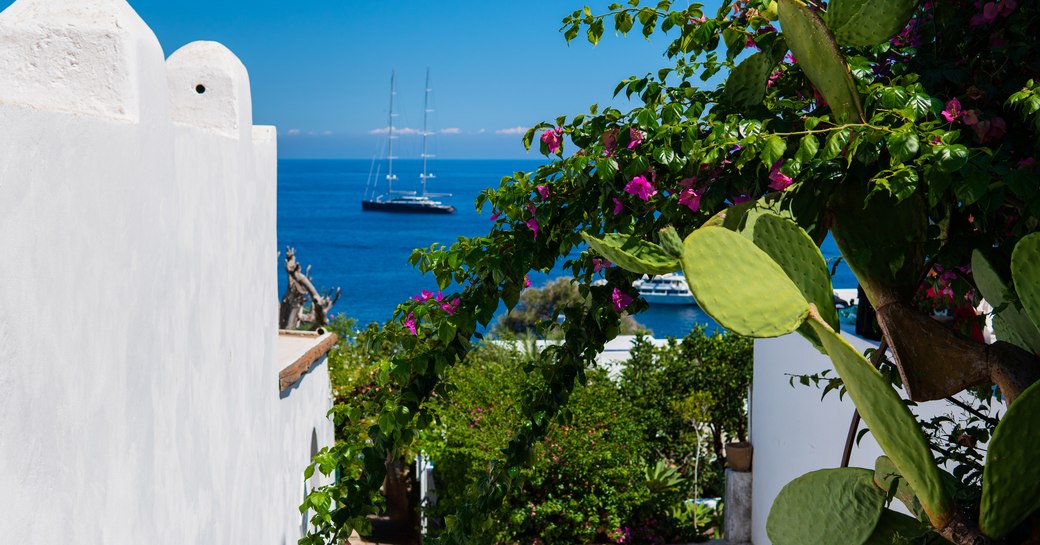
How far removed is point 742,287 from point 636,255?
228 mm

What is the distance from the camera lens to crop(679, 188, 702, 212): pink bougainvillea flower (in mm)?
2111

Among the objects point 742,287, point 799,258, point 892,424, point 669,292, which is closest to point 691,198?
point 799,258

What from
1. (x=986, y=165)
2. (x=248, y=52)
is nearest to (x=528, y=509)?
(x=986, y=165)

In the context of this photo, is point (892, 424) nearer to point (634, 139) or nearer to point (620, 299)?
point (634, 139)

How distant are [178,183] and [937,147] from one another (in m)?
1.75

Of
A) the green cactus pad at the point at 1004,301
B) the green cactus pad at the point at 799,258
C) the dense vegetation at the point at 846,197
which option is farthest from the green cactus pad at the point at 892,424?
the green cactus pad at the point at 1004,301

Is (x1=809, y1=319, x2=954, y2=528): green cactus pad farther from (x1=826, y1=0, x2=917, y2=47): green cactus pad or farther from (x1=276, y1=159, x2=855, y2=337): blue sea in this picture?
(x1=276, y1=159, x2=855, y2=337): blue sea

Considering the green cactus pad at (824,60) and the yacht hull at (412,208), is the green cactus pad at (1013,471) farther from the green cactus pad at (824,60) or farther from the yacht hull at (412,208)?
the yacht hull at (412,208)

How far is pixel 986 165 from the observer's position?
68.0 inches

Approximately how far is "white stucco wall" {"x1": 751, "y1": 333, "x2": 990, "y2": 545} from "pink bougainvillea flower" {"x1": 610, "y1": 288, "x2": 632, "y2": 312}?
205cm

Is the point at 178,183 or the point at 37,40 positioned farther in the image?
the point at 178,183

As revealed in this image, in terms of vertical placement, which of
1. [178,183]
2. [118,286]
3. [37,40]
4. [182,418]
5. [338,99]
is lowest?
[182,418]

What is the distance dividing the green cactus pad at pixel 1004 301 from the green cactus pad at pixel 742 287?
52 cm

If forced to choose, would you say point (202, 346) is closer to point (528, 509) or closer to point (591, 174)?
point (591, 174)
